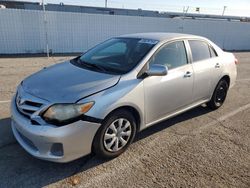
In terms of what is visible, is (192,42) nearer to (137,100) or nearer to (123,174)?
(137,100)

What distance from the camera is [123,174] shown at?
2910 mm

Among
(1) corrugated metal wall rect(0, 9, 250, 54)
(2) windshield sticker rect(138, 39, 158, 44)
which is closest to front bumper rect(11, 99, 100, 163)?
(2) windshield sticker rect(138, 39, 158, 44)

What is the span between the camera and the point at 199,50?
448cm

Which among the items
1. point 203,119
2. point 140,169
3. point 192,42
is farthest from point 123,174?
point 192,42

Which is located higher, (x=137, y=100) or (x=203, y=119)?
(x=137, y=100)

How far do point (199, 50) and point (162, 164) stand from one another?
2.39 metres

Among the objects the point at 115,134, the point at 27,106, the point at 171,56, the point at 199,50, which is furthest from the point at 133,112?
the point at 199,50

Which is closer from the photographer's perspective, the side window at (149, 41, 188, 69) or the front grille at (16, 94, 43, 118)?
the front grille at (16, 94, 43, 118)

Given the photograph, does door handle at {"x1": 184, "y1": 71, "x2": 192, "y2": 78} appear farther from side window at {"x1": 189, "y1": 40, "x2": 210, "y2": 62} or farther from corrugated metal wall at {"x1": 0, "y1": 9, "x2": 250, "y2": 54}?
corrugated metal wall at {"x1": 0, "y1": 9, "x2": 250, "y2": 54}

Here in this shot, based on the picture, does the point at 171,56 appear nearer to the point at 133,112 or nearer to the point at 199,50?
the point at 199,50

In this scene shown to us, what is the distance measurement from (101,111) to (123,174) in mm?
825

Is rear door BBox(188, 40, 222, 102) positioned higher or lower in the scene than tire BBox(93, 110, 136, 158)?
higher

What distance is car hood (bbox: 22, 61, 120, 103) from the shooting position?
2799mm

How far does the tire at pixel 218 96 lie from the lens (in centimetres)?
493
